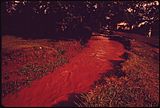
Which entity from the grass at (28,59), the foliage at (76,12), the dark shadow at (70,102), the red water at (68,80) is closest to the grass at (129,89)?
the dark shadow at (70,102)

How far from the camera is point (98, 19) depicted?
13719 millimetres

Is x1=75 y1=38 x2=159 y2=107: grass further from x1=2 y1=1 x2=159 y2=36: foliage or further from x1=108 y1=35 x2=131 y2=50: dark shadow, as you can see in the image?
x1=2 y1=1 x2=159 y2=36: foliage

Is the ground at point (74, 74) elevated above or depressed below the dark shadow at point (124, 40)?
below

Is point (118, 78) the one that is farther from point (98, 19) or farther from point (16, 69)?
point (98, 19)

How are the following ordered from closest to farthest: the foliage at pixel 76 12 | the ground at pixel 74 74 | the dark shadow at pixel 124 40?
the ground at pixel 74 74 → the foliage at pixel 76 12 → the dark shadow at pixel 124 40

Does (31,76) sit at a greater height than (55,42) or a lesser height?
lesser

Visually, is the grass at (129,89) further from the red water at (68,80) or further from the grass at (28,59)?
the grass at (28,59)

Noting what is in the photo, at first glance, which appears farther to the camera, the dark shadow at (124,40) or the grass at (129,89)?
the dark shadow at (124,40)

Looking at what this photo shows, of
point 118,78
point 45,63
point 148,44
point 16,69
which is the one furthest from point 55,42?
point 148,44

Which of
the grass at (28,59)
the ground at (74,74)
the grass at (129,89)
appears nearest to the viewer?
the grass at (129,89)

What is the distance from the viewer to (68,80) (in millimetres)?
8828

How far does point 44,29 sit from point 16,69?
5.71 meters

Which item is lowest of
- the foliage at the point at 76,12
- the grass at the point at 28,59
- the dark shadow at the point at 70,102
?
the dark shadow at the point at 70,102

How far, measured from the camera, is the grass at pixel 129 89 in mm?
6901
